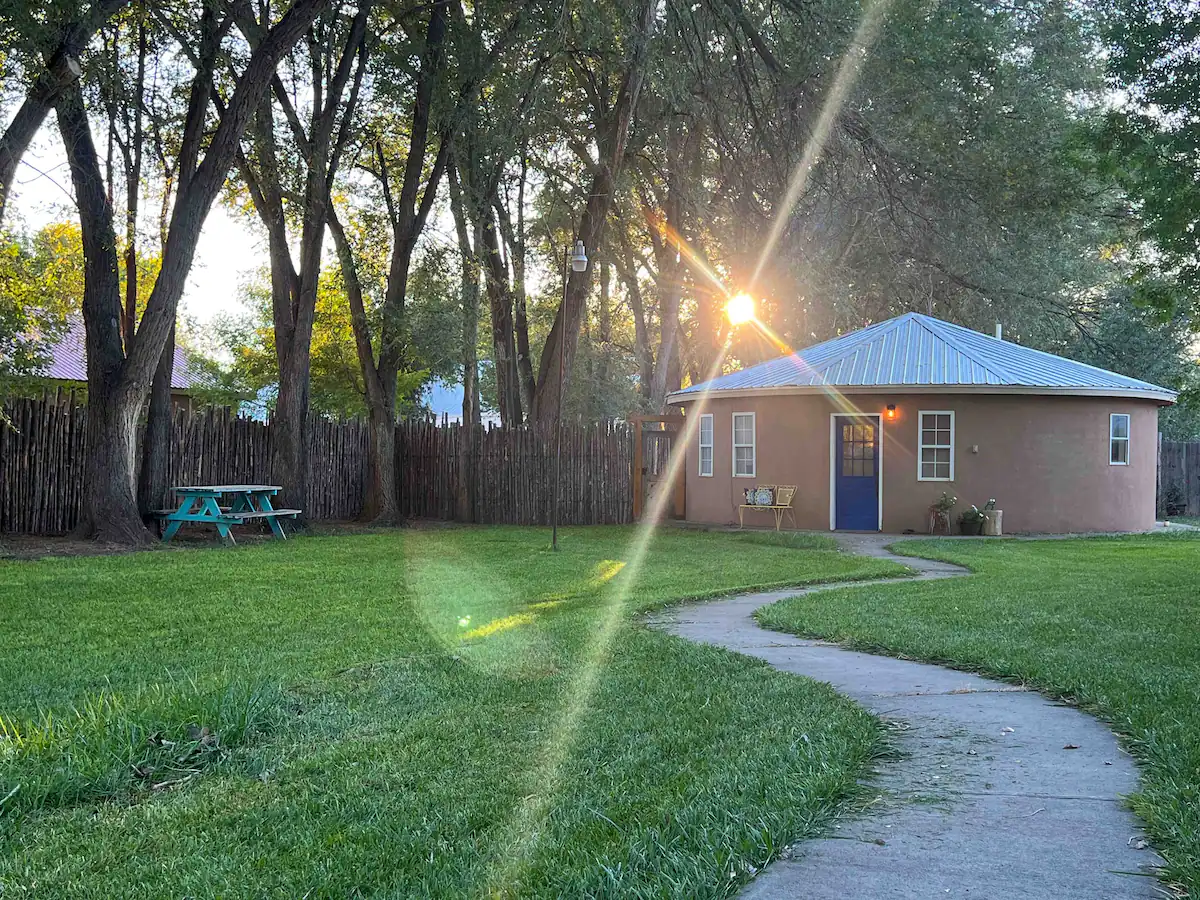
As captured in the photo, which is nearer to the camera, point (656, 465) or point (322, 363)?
point (656, 465)

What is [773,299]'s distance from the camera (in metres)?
26.2

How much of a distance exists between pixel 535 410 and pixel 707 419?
3447mm

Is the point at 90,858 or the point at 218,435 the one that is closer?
the point at 90,858

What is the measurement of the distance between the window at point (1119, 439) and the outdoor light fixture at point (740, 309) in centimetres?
898

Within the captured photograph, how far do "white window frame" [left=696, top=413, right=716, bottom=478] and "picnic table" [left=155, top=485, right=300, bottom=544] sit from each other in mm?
8320

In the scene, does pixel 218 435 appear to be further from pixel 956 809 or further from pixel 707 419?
pixel 956 809

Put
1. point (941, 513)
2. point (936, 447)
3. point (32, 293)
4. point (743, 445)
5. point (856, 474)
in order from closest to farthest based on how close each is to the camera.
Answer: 1. point (941, 513)
2. point (936, 447)
3. point (32, 293)
4. point (856, 474)
5. point (743, 445)

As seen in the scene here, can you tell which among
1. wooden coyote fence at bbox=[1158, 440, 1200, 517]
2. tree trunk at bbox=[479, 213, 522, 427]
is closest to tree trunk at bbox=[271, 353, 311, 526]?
tree trunk at bbox=[479, 213, 522, 427]

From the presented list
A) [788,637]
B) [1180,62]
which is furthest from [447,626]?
[1180,62]

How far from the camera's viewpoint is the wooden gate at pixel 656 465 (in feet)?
69.5

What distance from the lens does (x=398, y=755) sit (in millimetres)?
4379

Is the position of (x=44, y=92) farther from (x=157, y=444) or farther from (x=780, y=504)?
(x=780, y=504)

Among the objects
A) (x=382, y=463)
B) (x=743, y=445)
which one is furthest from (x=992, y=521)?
(x=382, y=463)

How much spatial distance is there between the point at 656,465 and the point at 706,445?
128 cm
